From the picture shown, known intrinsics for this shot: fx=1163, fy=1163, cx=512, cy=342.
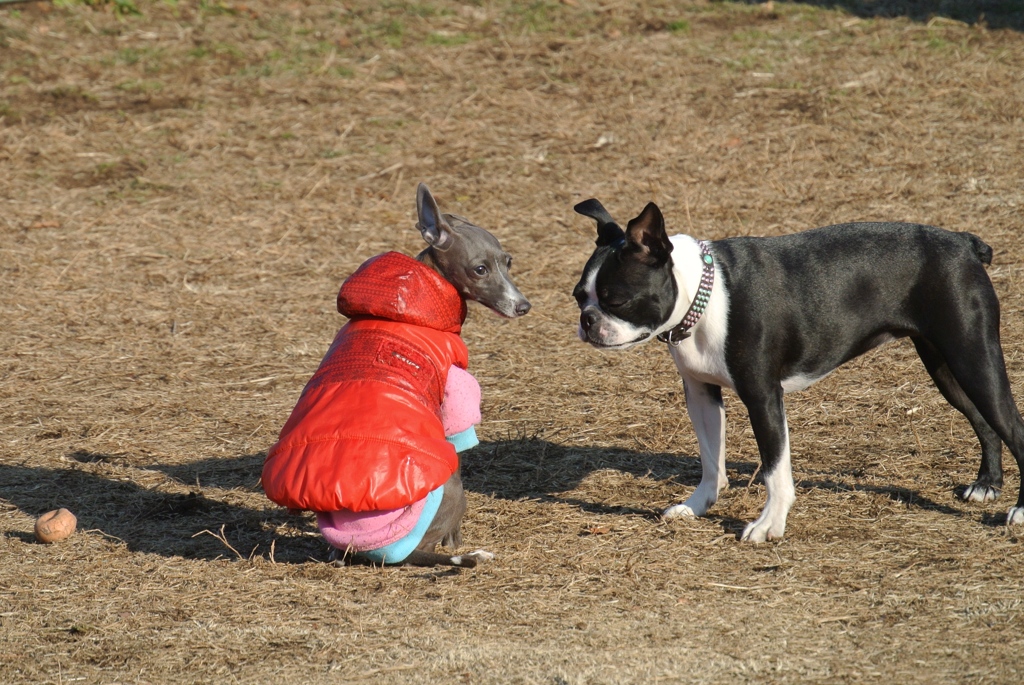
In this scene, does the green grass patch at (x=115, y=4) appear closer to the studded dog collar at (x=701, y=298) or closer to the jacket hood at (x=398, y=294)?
the jacket hood at (x=398, y=294)

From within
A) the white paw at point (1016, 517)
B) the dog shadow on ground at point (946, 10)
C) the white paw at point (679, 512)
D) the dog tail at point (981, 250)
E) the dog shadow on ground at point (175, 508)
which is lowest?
the dog shadow on ground at point (175, 508)

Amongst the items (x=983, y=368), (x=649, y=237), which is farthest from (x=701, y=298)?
(x=983, y=368)

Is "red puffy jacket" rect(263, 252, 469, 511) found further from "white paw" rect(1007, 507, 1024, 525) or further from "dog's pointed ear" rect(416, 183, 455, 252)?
"white paw" rect(1007, 507, 1024, 525)

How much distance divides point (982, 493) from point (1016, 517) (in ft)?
1.13

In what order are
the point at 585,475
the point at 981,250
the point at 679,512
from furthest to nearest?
the point at 585,475 → the point at 679,512 → the point at 981,250

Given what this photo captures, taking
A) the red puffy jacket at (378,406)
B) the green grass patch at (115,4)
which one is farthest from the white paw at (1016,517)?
Result: the green grass patch at (115,4)

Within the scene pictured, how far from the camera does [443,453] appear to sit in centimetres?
478

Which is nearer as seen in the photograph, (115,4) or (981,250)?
(981,250)

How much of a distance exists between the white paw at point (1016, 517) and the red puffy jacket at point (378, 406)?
2574mm

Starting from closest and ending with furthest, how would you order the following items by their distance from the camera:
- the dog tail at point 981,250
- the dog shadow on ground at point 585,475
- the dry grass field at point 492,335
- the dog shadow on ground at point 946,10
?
the dry grass field at point 492,335, the dog tail at point 981,250, the dog shadow on ground at point 585,475, the dog shadow on ground at point 946,10

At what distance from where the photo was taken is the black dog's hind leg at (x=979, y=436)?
5.65 meters

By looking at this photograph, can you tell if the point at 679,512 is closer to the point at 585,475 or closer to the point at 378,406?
the point at 585,475

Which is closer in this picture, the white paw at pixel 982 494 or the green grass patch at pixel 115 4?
the white paw at pixel 982 494

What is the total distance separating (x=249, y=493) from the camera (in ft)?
20.2
